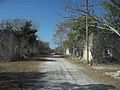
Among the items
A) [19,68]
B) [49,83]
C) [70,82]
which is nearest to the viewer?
[49,83]

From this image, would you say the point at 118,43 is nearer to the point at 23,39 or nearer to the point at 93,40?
the point at 93,40

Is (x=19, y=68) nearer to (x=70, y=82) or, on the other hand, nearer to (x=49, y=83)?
(x=70, y=82)

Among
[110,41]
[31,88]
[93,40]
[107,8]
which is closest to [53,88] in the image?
[31,88]

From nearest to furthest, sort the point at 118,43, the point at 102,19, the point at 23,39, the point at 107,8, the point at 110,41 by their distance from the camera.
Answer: the point at 102,19
the point at 107,8
the point at 118,43
the point at 110,41
the point at 23,39

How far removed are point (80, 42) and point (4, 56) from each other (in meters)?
22.0

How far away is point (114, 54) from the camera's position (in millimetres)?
49844

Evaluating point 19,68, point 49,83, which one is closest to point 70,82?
point 49,83

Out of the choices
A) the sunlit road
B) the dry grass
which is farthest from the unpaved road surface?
the dry grass

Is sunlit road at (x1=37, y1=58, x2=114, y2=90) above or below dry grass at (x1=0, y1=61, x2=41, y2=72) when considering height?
below

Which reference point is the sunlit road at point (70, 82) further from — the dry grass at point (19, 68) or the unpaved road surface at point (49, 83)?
the dry grass at point (19, 68)

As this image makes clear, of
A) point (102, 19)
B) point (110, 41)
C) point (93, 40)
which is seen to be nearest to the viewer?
point (102, 19)

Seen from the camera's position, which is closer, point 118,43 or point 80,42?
point 118,43

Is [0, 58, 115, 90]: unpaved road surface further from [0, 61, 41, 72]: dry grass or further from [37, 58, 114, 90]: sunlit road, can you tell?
[0, 61, 41, 72]: dry grass

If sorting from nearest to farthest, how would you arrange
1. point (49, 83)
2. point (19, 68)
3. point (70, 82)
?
1. point (49, 83)
2. point (70, 82)
3. point (19, 68)
